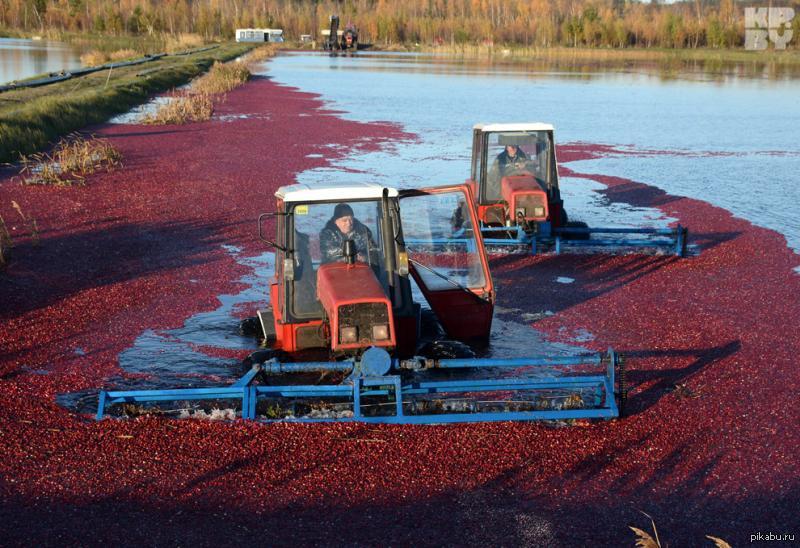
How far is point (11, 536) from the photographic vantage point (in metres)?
5.50

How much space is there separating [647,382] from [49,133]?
20908 millimetres

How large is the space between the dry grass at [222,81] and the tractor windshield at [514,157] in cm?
2793

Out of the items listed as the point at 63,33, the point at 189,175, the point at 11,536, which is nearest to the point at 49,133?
the point at 189,175

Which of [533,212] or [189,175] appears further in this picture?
[189,175]

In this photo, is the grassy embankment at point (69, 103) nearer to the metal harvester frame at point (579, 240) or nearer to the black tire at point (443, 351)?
the metal harvester frame at point (579, 240)

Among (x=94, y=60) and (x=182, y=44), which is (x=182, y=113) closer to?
(x=94, y=60)

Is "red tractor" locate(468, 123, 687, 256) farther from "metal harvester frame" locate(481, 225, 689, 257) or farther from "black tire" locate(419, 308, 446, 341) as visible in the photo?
"black tire" locate(419, 308, 446, 341)

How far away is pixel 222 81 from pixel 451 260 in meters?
38.3

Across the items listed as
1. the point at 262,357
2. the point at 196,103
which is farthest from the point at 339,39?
the point at 262,357

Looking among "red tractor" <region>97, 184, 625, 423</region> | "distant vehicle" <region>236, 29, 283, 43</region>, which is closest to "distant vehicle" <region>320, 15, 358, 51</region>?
"distant vehicle" <region>236, 29, 283, 43</region>

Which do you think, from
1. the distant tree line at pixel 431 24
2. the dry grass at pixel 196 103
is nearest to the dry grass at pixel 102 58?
the dry grass at pixel 196 103

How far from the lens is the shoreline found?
19.1 ft

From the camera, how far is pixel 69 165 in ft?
66.1

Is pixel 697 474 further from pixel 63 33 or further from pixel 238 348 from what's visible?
pixel 63 33
